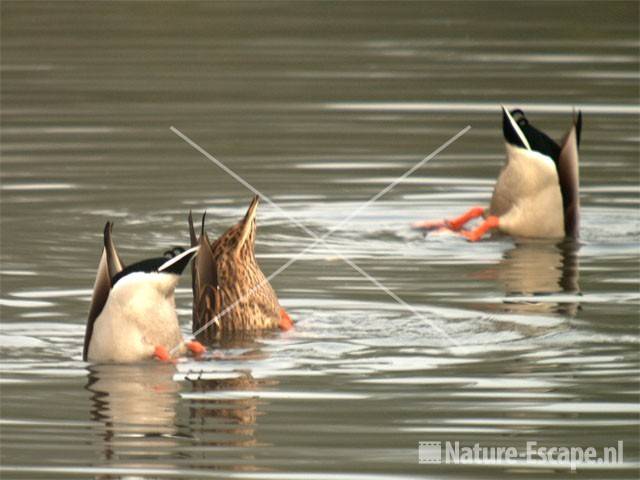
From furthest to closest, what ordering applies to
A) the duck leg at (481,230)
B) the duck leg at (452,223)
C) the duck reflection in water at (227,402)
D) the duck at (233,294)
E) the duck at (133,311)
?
1. the duck leg at (452,223)
2. the duck leg at (481,230)
3. the duck at (233,294)
4. the duck at (133,311)
5. the duck reflection in water at (227,402)

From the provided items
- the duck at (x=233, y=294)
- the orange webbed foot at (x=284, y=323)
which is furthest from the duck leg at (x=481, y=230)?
the orange webbed foot at (x=284, y=323)

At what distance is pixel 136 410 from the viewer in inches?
358

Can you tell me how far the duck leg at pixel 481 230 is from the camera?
45.2ft

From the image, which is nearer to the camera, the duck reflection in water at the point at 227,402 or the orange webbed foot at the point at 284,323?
the duck reflection in water at the point at 227,402

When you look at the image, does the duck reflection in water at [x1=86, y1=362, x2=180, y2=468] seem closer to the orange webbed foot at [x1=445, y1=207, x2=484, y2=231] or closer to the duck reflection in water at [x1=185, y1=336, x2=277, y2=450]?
the duck reflection in water at [x1=185, y1=336, x2=277, y2=450]

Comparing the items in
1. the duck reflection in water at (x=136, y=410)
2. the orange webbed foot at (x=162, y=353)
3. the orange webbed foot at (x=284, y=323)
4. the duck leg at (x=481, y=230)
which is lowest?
the duck reflection in water at (x=136, y=410)

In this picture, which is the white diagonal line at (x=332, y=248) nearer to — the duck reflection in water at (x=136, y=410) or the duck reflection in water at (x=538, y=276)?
the duck reflection in water at (x=538, y=276)

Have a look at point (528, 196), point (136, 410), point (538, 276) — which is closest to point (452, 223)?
point (528, 196)

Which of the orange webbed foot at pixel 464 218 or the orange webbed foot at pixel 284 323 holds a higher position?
the orange webbed foot at pixel 464 218

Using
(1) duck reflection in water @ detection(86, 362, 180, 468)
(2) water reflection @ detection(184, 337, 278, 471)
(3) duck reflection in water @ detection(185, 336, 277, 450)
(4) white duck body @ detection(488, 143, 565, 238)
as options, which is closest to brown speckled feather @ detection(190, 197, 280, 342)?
(2) water reflection @ detection(184, 337, 278, 471)

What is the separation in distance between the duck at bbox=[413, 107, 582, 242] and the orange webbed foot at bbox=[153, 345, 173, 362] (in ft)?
13.7

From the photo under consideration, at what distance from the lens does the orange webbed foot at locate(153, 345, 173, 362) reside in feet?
32.7

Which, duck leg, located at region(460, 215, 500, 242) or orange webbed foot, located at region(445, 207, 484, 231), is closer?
duck leg, located at region(460, 215, 500, 242)

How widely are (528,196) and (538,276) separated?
5.30ft
